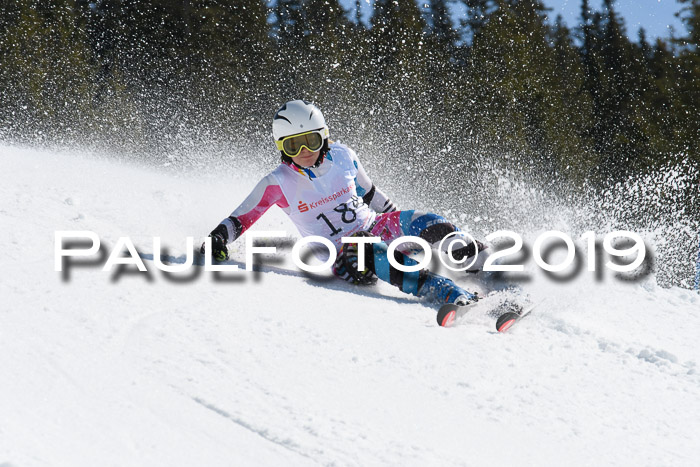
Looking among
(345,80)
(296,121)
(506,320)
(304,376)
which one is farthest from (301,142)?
(345,80)

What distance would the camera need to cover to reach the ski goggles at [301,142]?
4672 millimetres

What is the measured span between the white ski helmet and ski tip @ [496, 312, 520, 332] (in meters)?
1.97

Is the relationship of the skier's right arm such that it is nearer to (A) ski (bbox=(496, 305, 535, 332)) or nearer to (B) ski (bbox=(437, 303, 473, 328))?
(B) ski (bbox=(437, 303, 473, 328))

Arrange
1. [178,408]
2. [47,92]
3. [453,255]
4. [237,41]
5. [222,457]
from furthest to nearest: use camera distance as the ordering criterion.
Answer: [237,41]
[47,92]
[453,255]
[178,408]
[222,457]

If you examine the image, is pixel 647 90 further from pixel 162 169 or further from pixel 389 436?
pixel 389 436

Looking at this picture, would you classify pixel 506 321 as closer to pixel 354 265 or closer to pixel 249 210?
pixel 354 265

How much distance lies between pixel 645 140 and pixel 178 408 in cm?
2653

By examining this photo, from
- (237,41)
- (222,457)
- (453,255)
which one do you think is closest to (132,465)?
(222,457)

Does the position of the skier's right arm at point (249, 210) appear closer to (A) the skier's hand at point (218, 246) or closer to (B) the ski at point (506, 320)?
(A) the skier's hand at point (218, 246)

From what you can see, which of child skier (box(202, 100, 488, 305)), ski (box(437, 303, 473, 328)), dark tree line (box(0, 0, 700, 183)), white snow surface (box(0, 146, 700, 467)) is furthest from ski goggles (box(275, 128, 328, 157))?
dark tree line (box(0, 0, 700, 183))

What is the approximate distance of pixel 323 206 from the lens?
480 cm

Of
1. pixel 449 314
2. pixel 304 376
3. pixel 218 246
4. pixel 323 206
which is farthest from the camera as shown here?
pixel 323 206

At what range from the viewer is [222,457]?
2.06 metres

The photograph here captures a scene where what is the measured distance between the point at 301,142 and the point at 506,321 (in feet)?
6.60
